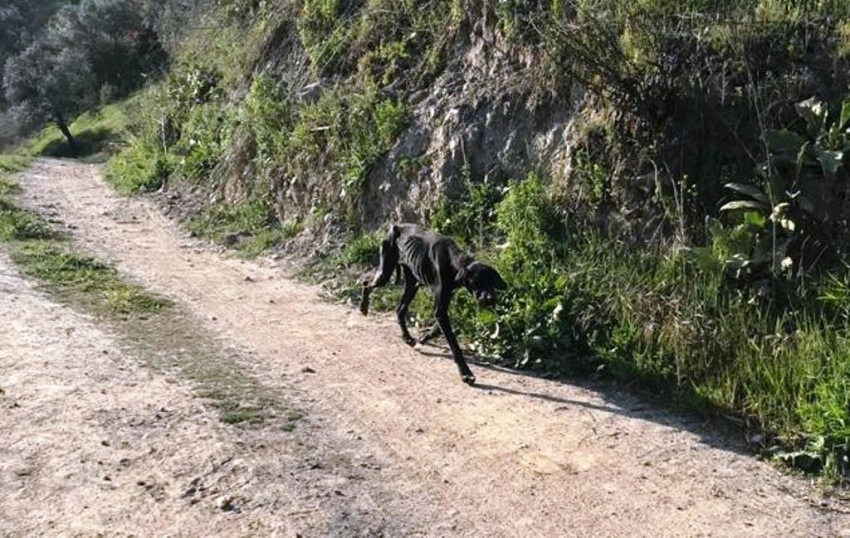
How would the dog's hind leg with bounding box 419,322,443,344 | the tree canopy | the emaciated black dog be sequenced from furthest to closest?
1. the tree canopy
2. the dog's hind leg with bounding box 419,322,443,344
3. the emaciated black dog

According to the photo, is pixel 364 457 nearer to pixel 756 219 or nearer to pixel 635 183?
pixel 756 219

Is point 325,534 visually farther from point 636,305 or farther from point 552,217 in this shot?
point 552,217

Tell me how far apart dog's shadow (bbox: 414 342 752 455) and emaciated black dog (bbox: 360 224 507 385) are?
0.50 m

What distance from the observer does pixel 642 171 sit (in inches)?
324

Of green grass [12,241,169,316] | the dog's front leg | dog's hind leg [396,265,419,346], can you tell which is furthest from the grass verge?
dog's hind leg [396,265,419,346]

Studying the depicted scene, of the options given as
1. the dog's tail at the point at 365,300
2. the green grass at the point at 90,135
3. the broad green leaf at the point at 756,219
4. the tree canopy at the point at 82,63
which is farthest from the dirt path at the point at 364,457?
the tree canopy at the point at 82,63

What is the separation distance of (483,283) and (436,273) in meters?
0.73

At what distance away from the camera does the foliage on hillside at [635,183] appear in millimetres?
6559

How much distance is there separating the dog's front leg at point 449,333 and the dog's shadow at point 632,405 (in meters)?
0.12

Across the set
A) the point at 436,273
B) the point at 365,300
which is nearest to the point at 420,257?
the point at 436,273

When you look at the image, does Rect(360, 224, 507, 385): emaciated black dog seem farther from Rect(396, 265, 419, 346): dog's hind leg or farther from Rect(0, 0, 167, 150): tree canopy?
Rect(0, 0, 167, 150): tree canopy

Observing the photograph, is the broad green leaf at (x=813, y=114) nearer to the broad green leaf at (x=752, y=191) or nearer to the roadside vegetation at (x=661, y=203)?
the roadside vegetation at (x=661, y=203)

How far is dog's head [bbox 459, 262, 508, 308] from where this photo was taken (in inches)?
269

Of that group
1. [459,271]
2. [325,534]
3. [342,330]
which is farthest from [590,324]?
[325,534]
